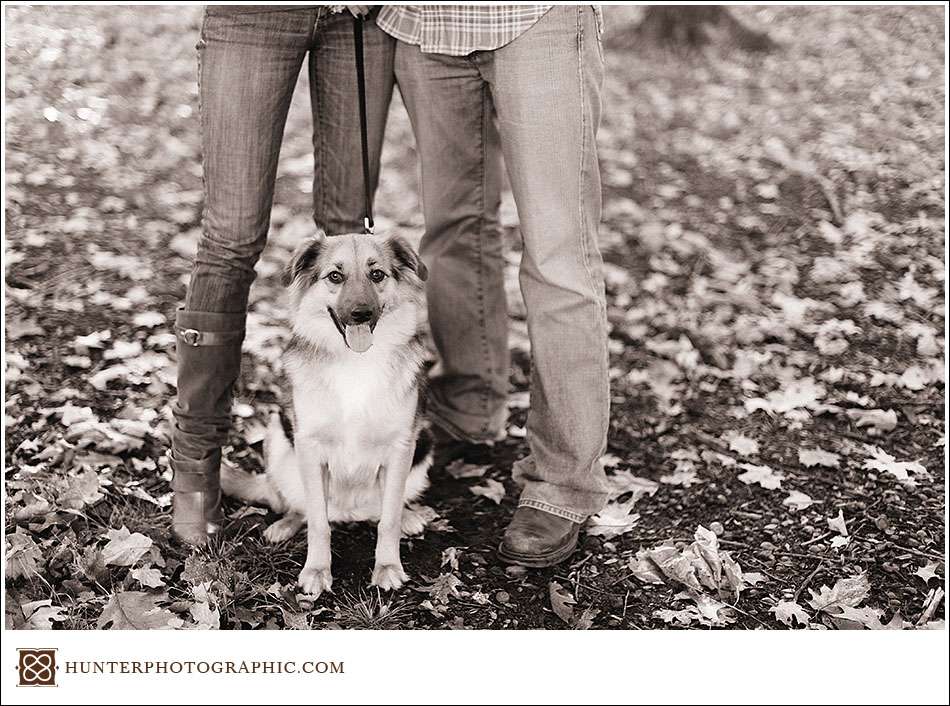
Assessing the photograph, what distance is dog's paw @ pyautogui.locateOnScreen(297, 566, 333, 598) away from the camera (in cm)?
254

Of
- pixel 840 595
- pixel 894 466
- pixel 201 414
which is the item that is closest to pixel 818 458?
pixel 894 466

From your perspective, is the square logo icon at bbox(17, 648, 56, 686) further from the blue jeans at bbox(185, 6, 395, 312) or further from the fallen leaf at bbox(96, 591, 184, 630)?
the blue jeans at bbox(185, 6, 395, 312)

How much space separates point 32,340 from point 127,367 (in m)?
0.45

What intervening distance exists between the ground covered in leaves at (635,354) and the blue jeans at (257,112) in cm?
80

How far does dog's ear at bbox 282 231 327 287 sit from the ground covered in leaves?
78 cm

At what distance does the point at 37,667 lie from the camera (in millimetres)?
2232

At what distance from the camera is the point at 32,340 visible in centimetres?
374

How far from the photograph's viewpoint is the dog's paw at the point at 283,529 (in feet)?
9.04

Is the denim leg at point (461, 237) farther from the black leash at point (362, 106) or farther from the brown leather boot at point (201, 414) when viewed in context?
the brown leather boot at point (201, 414)

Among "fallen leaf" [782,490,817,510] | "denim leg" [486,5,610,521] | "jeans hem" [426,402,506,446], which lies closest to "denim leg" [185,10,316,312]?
"denim leg" [486,5,610,521]

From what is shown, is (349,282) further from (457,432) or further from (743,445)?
(743,445)

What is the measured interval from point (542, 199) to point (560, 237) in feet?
0.38

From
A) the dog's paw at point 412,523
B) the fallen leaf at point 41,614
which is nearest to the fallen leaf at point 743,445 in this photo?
the dog's paw at point 412,523

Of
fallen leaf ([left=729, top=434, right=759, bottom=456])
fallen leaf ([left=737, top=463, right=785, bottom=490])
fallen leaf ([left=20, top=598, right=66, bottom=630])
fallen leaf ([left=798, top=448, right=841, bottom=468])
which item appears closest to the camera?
fallen leaf ([left=20, top=598, right=66, bottom=630])
